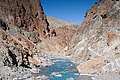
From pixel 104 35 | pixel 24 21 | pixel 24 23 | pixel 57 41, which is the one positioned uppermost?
pixel 24 21

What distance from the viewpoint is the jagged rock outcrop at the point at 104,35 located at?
55.4 meters

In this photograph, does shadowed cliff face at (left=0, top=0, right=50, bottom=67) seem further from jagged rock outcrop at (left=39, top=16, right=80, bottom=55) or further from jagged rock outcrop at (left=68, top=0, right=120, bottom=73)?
jagged rock outcrop at (left=68, top=0, right=120, bottom=73)

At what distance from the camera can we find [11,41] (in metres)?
65.8

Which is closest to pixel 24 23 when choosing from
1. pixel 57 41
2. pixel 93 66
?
pixel 57 41

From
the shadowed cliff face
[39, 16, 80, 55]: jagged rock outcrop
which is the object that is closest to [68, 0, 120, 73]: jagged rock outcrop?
the shadowed cliff face

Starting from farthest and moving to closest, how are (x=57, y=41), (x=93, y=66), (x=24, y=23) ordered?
(x=57, y=41), (x=24, y=23), (x=93, y=66)

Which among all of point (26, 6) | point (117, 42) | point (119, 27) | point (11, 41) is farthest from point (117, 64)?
point (26, 6)

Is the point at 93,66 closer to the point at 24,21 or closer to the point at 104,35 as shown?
the point at 104,35

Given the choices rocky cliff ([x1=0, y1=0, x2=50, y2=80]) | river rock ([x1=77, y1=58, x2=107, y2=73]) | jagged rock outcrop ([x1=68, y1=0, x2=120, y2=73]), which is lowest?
river rock ([x1=77, y1=58, x2=107, y2=73])

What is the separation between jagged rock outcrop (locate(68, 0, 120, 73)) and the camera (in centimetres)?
5541

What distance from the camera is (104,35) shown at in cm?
7019

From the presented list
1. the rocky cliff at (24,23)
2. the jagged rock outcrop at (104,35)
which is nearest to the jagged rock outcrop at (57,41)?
the rocky cliff at (24,23)

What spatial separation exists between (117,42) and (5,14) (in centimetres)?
5442

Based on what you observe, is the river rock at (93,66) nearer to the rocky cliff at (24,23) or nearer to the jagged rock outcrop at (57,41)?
the rocky cliff at (24,23)
